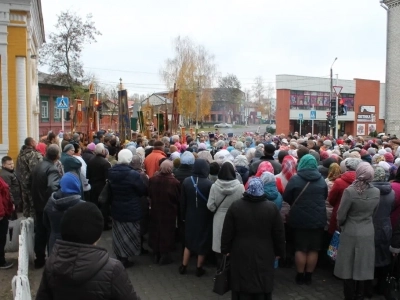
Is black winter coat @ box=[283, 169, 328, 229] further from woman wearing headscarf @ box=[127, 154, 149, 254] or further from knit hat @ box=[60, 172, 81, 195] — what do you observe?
knit hat @ box=[60, 172, 81, 195]

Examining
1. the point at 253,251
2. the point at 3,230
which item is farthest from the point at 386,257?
the point at 3,230

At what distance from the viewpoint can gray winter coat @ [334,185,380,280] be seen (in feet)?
17.7

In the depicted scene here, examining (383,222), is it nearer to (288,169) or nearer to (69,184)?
(288,169)

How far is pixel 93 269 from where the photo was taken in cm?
250

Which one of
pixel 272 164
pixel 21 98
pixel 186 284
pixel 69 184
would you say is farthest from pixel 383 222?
pixel 21 98

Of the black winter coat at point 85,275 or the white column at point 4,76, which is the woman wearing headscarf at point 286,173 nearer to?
the black winter coat at point 85,275

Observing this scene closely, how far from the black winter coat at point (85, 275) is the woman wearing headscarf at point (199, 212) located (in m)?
4.02

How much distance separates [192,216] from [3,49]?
10.5 metres

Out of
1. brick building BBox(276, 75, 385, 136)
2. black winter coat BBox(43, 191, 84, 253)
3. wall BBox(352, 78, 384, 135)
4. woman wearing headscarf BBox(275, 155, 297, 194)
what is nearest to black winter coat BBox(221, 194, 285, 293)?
black winter coat BBox(43, 191, 84, 253)

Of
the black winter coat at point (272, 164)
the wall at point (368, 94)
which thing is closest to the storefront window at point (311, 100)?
the wall at point (368, 94)

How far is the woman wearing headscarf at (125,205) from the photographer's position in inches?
275

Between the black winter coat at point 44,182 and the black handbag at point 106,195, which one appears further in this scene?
the black handbag at point 106,195

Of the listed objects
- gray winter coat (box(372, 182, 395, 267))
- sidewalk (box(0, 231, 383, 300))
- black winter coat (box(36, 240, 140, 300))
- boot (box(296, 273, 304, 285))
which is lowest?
sidewalk (box(0, 231, 383, 300))

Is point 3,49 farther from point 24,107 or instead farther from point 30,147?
point 30,147
